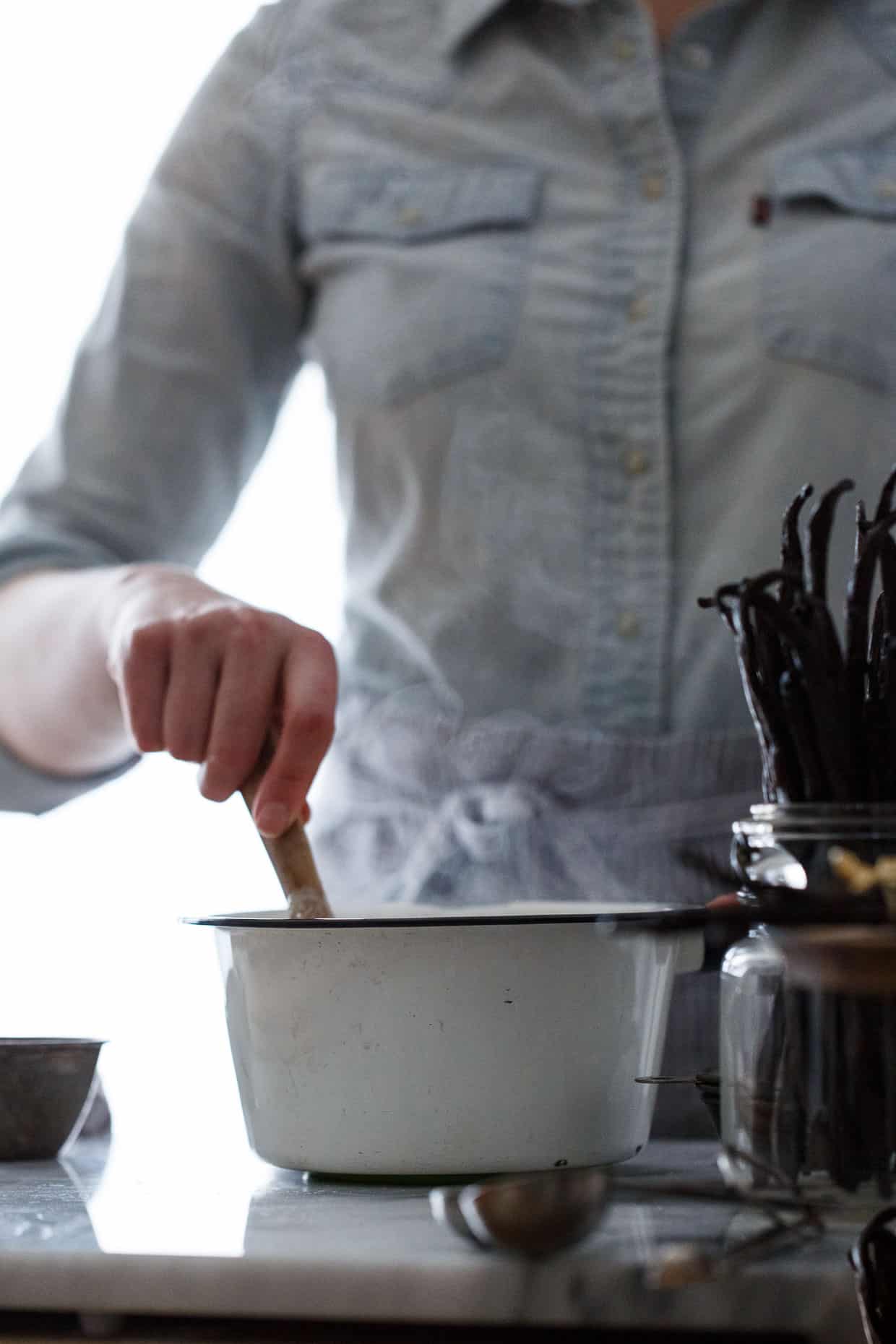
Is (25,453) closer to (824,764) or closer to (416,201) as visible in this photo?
(416,201)

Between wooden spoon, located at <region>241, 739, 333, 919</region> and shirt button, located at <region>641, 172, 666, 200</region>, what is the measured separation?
522 mm

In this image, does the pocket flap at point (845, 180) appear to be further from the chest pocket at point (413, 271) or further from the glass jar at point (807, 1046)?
the glass jar at point (807, 1046)

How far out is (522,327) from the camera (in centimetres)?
102

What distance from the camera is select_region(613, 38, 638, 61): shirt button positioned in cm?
107

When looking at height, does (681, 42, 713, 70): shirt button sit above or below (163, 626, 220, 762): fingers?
above

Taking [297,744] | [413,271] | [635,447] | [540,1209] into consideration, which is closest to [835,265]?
[635,447]

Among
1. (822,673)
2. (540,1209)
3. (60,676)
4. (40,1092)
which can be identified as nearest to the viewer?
(540,1209)

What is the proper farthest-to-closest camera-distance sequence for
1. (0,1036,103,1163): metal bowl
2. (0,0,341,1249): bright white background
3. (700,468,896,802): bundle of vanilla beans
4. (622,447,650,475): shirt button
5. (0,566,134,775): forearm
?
(0,0,341,1249): bright white background, (622,447,650,475): shirt button, (0,566,134,775): forearm, (0,1036,103,1163): metal bowl, (700,468,896,802): bundle of vanilla beans

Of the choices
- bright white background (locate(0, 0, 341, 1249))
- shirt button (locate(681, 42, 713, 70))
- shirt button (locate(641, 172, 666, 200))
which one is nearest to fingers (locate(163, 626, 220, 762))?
shirt button (locate(641, 172, 666, 200))

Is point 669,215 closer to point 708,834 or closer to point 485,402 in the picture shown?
point 485,402

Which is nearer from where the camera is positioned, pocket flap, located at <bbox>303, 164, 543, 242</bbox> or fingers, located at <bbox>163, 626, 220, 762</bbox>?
fingers, located at <bbox>163, 626, 220, 762</bbox>

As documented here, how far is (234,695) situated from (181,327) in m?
0.46

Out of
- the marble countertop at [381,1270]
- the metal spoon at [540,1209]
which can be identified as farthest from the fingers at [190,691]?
the metal spoon at [540,1209]

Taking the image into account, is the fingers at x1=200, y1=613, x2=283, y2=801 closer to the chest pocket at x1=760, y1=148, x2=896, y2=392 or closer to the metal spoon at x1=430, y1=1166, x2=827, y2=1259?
the metal spoon at x1=430, y1=1166, x2=827, y2=1259
